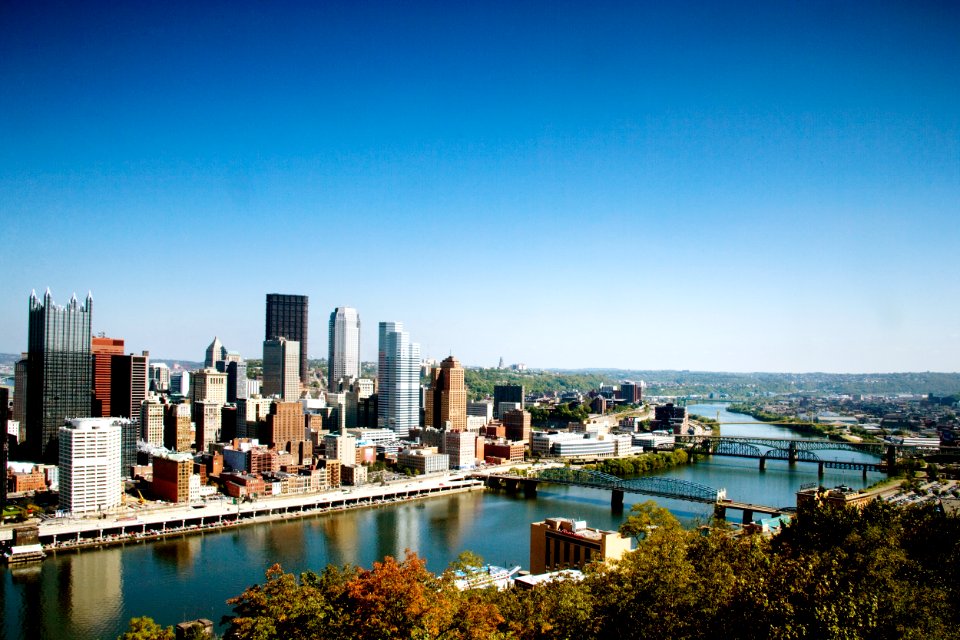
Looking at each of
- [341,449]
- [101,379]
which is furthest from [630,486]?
[101,379]

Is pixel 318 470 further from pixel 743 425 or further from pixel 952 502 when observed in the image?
pixel 743 425

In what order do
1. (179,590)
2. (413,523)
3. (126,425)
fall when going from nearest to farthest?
(179,590), (413,523), (126,425)

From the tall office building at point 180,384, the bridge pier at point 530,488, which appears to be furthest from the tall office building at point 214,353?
the bridge pier at point 530,488

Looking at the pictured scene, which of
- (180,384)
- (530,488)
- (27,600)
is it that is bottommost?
(530,488)

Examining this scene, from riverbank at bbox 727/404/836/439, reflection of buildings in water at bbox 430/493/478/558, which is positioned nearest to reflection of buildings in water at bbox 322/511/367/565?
reflection of buildings in water at bbox 430/493/478/558

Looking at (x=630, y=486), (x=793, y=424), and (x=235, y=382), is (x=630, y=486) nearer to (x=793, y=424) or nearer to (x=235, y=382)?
(x=793, y=424)

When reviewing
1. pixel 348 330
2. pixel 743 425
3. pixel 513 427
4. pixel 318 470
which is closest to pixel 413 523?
pixel 318 470

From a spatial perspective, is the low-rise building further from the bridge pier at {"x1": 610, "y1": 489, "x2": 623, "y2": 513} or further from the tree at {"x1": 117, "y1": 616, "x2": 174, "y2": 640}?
the tree at {"x1": 117, "y1": 616, "x2": 174, "y2": 640}
